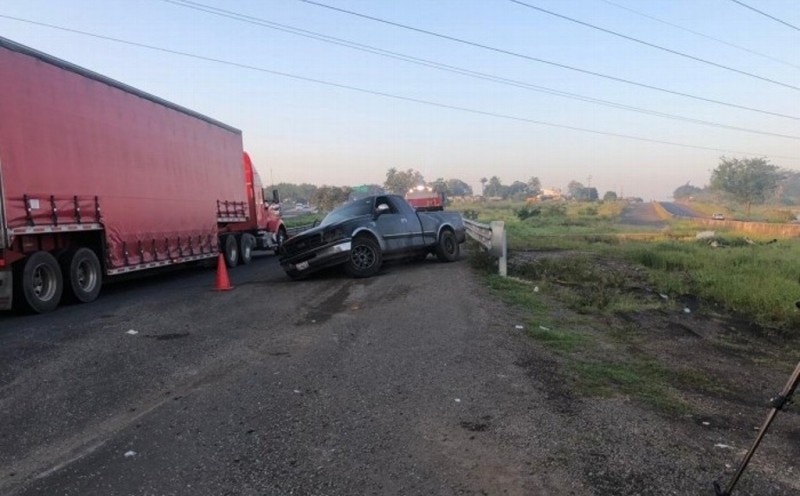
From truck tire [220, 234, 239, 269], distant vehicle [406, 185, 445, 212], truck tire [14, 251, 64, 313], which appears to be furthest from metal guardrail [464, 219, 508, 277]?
distant vehicle [406, 185, 445, 212]

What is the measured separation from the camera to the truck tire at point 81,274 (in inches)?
429

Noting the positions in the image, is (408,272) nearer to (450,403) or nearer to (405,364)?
(405,364)

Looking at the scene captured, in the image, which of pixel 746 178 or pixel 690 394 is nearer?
pixel 690 394

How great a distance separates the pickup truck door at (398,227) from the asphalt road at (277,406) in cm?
496

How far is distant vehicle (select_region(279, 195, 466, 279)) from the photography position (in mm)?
12781

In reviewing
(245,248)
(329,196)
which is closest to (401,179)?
(329,196)

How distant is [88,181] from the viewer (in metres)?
11.4

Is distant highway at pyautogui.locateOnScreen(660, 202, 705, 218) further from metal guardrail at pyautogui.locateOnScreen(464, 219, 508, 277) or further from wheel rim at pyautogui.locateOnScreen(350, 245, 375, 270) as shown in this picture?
wheel rim at pyautogui.locateOnScreen(350, 245, 375, 270)

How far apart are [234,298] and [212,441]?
6.76 metres

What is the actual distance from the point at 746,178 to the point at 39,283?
106 m

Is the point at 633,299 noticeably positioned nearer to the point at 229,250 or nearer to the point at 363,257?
the point at 363,257

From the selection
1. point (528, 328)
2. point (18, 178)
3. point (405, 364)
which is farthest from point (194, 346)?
point (18, 178)

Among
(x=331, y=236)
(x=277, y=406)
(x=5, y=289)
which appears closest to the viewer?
(x=277, y=406)

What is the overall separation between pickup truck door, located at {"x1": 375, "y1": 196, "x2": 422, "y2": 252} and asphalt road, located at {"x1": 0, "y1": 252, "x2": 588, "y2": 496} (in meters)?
4.96
